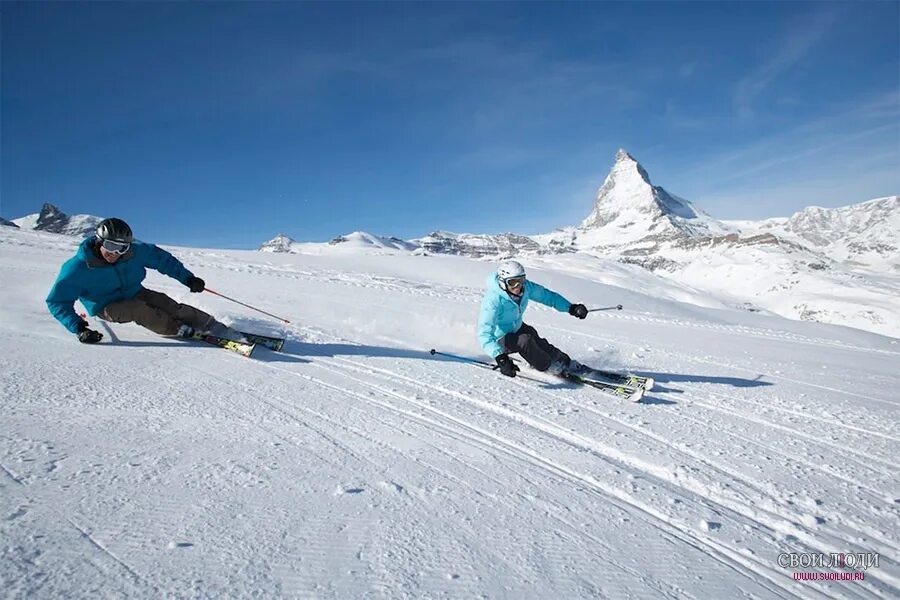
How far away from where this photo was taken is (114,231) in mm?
5258

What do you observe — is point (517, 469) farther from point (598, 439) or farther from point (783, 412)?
point (783, 412)

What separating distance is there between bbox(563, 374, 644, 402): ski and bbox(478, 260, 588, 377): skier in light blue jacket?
15cm

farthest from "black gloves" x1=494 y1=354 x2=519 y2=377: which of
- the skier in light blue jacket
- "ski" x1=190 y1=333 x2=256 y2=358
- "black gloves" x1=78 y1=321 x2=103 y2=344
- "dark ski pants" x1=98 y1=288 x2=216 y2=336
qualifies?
"black gloves" x1=78 y1=321 x2=103 y2=344

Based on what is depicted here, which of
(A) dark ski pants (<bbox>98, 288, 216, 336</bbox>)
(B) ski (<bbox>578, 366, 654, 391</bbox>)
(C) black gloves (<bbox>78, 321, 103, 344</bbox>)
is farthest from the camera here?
(A) dark ski pants (<bbox>98, 288, 216, 336</bbox>)

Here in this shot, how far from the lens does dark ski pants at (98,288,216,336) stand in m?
5.49

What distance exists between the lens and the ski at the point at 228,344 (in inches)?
205

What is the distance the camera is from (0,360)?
3832mm

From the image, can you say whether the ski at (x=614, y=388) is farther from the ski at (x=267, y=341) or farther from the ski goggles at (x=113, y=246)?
the ski goggles at (x=113, y=246)

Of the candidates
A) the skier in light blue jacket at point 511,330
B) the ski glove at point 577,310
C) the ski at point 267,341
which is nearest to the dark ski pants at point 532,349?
the skier in light blue jacket at point 511,330

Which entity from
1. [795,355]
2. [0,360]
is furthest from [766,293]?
[0,360]

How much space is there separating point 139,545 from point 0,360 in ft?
11.1

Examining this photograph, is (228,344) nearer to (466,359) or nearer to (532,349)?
(466,359)

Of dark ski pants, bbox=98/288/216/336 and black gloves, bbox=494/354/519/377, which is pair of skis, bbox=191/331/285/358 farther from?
black gloves, bbox=494/354/519/377

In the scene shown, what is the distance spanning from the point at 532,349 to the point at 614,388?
105 cm
